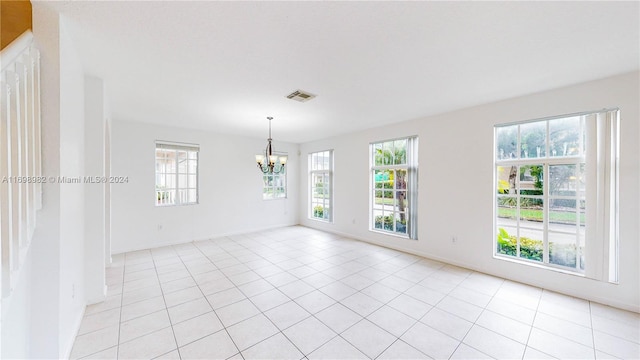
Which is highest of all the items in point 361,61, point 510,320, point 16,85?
point 361,61

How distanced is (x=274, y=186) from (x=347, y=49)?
17.3 feet

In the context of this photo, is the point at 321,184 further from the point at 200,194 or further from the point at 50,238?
the point at 50,238

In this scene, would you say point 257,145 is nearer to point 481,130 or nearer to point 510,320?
point 481,130

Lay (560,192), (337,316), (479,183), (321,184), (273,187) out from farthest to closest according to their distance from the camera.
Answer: (273,187) < (321,184) < (479,183) < (560,192) < (337,316)

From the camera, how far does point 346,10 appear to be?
5.22 ft

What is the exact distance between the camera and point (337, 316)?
2.45 meters

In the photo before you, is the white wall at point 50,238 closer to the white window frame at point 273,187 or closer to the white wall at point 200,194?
the white wall at point 200,194

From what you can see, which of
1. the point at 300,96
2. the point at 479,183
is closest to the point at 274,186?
the point at 300,96

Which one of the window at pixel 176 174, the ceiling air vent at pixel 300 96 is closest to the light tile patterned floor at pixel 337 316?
the window at pixel 176 174

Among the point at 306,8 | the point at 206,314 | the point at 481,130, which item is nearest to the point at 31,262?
Answer: the point at 206,314

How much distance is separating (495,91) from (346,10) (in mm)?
2632

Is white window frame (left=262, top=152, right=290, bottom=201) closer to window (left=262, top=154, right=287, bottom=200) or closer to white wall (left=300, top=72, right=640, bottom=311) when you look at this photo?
window (left=262, top=154, right=287, bottom=200)

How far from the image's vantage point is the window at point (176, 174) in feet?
16.5

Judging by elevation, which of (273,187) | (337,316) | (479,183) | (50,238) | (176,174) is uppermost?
(176,174)
